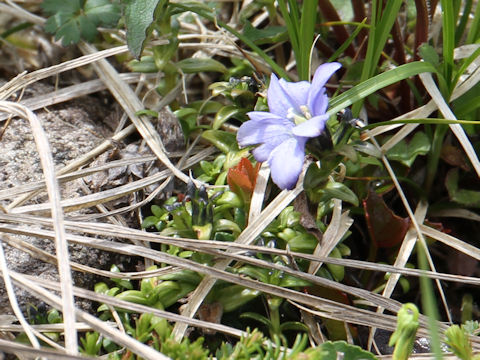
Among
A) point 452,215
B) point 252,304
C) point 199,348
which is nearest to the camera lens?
point 199,348

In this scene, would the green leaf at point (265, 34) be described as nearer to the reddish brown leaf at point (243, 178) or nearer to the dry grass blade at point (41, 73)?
the dry grass blade at point (41, 73)

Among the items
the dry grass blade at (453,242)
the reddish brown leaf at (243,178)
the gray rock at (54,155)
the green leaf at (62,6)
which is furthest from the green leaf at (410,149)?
the green leaf at (62,6)

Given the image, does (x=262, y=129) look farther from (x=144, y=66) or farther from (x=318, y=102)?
(x=144, y=66)

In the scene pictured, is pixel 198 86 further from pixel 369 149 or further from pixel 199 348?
pixel 199 348

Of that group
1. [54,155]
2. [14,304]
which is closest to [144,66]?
[54,155]

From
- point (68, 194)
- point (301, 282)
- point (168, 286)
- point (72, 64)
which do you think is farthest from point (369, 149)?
point (72, 64)

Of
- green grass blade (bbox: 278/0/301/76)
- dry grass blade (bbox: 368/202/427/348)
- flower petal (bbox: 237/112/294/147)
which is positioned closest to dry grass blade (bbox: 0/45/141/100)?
green grass blade (bbox: 278/0/301/76)
